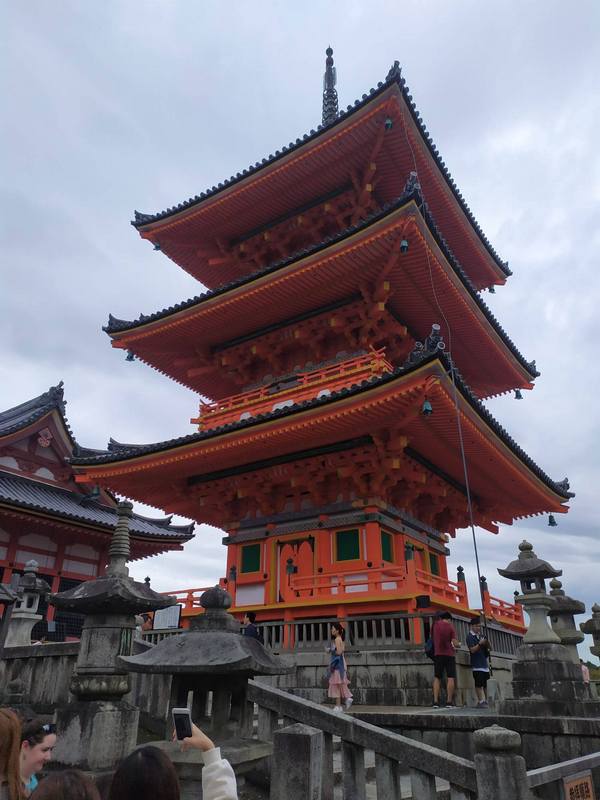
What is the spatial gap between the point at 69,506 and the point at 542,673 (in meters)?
17.3

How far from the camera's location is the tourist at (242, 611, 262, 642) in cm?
1161

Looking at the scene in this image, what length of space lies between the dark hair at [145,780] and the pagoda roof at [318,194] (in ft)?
52.8

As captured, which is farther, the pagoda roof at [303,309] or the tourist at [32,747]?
the pagoda roof at [303,309]

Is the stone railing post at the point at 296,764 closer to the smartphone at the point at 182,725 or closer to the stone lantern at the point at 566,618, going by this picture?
the smartphone at the point at 182,725

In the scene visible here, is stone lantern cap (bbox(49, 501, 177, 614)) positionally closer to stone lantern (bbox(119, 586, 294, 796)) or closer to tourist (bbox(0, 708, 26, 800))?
stone lantern (bbox(119, 586, 294, 796))

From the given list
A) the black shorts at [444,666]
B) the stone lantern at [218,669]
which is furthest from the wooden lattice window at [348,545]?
the stone lantern at [218,669]

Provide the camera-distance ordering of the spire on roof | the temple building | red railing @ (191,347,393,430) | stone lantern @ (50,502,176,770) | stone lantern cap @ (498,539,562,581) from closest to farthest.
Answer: stone lantern @ (50,502,176,770)
stone lantern cap @ (498,539,562,581)
red railing @ (191,347,393,430)
the temple building
the spire on roof

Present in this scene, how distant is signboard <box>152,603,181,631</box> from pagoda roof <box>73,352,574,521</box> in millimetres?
3316

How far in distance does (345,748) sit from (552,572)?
5038mm

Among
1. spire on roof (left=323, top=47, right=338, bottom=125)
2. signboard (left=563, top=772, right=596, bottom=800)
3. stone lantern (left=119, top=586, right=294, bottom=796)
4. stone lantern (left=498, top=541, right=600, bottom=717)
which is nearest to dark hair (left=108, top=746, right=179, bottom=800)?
stone lantern (left=119, top=586, right=294, bottom=796)

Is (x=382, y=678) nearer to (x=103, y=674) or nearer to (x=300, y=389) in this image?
(x=103, y=674)

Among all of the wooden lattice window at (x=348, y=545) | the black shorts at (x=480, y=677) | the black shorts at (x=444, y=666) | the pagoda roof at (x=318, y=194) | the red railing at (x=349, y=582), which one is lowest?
the black shorts at (x=480, y=677)

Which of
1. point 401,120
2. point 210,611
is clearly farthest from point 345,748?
point 401,120

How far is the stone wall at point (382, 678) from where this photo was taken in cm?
1018
